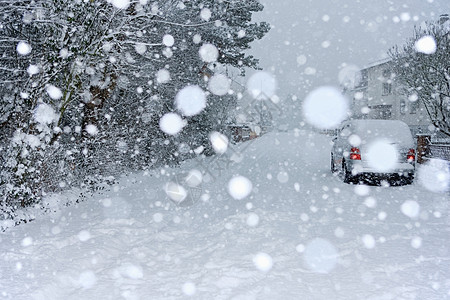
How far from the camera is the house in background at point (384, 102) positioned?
1426 inches

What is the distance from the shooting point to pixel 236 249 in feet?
16.9

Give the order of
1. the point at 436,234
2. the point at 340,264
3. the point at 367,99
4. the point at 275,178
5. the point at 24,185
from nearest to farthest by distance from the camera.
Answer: the point at 340,264, the point at 436,234, the point at 24,185, the point at 275,178, the point at 367,99

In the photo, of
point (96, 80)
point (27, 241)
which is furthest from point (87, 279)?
point (96, 80)

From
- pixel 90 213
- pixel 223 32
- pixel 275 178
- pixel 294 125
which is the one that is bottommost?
pixel 294 125

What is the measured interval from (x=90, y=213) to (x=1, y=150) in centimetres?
208

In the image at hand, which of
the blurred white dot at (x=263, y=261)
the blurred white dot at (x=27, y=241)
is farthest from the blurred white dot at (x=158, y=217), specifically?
the blurred white dot at (x=263, y=261)

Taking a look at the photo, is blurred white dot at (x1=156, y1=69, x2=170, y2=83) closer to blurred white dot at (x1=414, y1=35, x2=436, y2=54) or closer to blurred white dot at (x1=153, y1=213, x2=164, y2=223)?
blurred white dot at (x1=153, y1=213, x2=164, y2=223)

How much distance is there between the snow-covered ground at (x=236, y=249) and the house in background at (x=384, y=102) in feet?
102

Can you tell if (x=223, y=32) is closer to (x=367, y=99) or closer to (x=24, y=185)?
(x=24, y=185)

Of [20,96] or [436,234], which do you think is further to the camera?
[20,96]

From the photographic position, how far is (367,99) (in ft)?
153

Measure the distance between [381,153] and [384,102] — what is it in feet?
117

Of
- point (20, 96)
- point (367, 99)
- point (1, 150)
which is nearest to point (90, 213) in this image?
point (1, 150)

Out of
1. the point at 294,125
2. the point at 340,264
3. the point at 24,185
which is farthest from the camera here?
the point at 294,125
